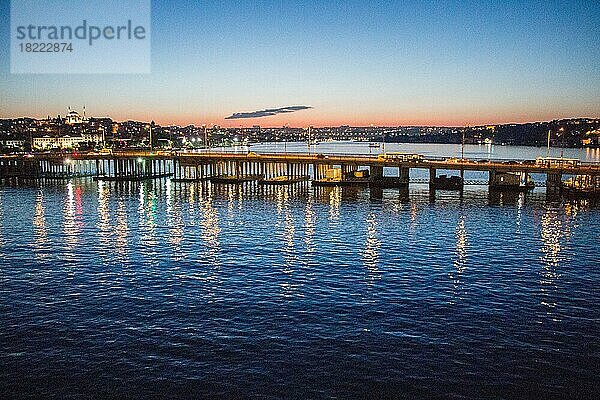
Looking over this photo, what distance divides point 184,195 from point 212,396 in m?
85.8

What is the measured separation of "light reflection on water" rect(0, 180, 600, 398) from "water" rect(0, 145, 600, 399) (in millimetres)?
145

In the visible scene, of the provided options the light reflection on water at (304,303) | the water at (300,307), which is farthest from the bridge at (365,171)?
the water at (300,307)

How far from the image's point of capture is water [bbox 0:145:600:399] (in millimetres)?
27734

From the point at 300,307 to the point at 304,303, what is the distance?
3.05ft

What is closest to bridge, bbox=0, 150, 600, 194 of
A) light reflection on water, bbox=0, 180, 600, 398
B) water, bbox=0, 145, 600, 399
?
light reflection on water, bbox=0, 180, 600, 398

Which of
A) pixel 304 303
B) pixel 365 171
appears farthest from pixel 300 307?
pixel 365 171

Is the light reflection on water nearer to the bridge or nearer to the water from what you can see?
the water

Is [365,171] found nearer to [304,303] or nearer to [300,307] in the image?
[304,303]

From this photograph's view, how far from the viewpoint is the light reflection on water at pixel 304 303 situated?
93.5 feet

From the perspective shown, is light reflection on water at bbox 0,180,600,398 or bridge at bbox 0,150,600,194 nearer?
light reflection on water at bbox 0,180,600,398

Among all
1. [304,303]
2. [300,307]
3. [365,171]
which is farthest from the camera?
[365,171]

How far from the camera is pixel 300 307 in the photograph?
125ft

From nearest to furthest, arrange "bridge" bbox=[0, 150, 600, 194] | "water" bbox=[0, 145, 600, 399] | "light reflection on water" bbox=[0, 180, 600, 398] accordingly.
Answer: "water" bbox=[0, 145, 600, 399]
"light reflection on water" bbox=[0, 180, 600, 398]
"bridge" bbox=[0, 150, 600, 194]

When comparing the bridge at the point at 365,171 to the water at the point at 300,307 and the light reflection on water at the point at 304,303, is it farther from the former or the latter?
the water at the point at 300,307
